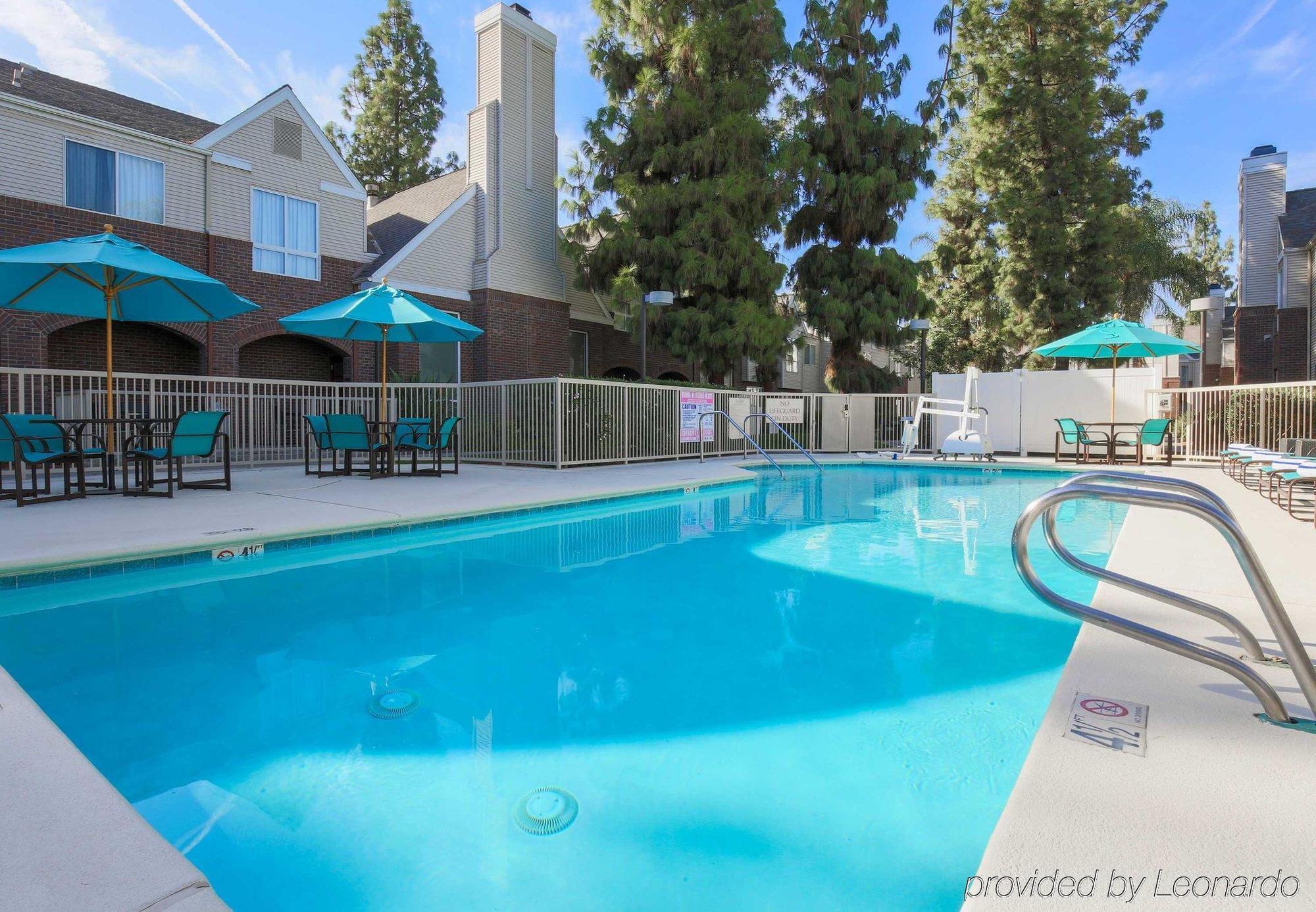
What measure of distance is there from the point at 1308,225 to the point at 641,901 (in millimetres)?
29906

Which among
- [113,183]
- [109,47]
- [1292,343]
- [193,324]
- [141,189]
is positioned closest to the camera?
[113,183]

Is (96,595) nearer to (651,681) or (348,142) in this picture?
(651,681)

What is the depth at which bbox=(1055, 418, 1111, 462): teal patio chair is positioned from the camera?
13743 millimetres

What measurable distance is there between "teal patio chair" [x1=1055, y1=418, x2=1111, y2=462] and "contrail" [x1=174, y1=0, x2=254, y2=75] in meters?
23.8

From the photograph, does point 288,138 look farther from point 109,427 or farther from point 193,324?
point 109,427

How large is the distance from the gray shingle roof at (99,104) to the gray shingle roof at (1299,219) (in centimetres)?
2845

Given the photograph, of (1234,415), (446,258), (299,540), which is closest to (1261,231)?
(1234,415)

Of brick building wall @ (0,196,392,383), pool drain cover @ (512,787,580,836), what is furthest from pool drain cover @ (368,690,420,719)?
brick building wall @ (0,196,392,383)

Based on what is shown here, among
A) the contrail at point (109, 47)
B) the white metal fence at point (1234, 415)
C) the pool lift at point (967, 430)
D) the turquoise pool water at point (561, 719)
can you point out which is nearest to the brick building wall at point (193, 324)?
the contrail at point (109, 47)

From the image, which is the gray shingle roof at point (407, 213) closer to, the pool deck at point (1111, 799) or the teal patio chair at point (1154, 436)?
the teal patio chair at point (1154, 436)

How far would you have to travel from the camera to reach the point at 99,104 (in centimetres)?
1381

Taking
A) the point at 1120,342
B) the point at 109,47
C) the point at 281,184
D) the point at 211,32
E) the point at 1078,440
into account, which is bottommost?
the point at 1078,440

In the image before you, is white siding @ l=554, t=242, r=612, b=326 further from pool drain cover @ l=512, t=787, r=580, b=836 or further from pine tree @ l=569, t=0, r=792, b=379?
pool drain cover @ l=512, t=787, r=580, b=836

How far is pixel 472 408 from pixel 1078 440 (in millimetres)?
11526
